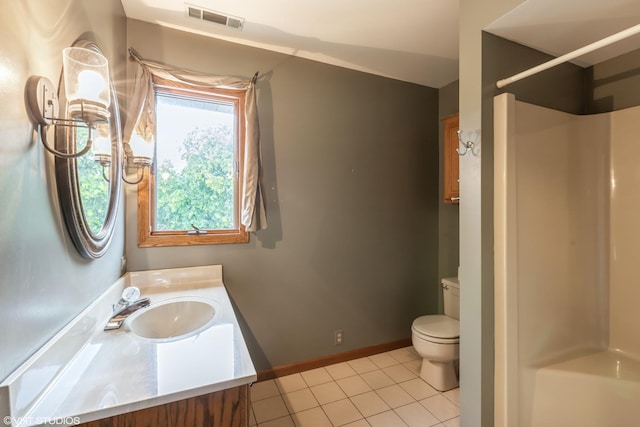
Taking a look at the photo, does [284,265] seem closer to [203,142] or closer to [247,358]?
[203,142]

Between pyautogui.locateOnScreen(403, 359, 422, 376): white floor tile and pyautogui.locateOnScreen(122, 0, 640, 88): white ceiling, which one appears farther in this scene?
pyautogui.locateOnScreen(403, 359, 422, 376): white floor tile

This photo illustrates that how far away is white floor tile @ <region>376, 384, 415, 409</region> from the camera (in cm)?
204

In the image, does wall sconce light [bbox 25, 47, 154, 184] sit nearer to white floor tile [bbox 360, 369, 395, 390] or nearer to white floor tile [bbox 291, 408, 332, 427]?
white floor tile [bbox 291, 408, 332, 427]

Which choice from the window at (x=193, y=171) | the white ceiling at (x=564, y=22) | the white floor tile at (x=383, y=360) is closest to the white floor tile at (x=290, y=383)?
the white floor tile at (x=383, y=360)

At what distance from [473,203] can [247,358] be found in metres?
1.32

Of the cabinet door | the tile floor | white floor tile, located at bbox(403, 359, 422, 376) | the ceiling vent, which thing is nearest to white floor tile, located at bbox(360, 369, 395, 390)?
the tile floor

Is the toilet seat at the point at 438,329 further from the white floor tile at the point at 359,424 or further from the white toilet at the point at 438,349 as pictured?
the white floor tile at the point at 359,424

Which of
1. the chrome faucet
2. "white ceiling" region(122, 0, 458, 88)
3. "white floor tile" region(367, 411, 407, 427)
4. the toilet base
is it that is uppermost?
"white ceiling" region(122, 0, 458, 88)

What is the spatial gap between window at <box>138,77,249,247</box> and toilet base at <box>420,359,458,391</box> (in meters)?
1.76

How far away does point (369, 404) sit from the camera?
203 centimetres

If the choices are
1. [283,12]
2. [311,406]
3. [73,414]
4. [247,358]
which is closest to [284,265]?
[311,406]

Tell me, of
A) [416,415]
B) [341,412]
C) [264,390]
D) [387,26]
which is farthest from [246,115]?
[416,415]

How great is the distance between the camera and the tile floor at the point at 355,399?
6.15ft

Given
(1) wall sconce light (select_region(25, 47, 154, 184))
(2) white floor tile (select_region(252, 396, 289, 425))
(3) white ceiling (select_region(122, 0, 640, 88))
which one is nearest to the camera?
(1) wall sconce light (select_region(25, 47, 154, 184))
